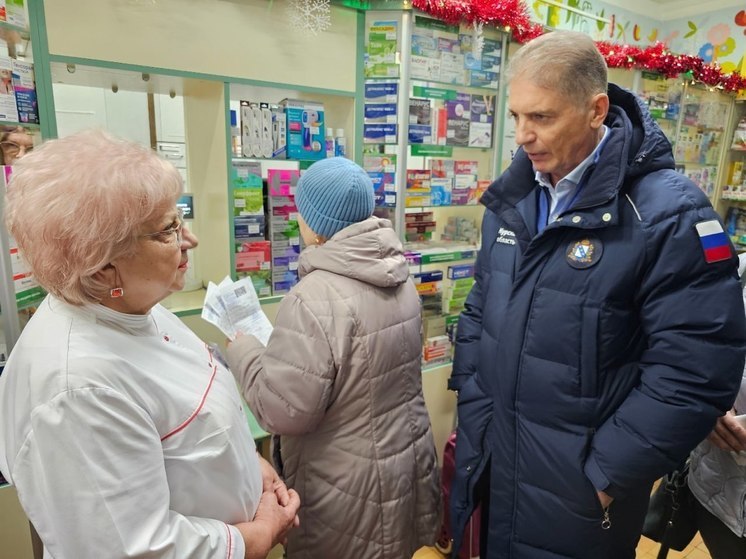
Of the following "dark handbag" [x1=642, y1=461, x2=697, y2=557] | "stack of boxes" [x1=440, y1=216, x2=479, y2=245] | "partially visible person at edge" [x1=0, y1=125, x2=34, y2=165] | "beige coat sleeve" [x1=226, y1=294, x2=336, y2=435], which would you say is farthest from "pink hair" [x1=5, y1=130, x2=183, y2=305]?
"stack of boxes" [x1=440, y1=216, x2=479, y2=245]

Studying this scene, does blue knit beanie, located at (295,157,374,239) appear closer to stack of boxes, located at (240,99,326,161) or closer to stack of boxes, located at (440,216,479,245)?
stack of boxes, located at (240,99,326,161)

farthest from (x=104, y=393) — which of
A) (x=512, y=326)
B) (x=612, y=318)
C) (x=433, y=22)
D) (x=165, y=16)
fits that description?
(x=433, y=22)

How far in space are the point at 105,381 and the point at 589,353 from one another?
3.72 ft

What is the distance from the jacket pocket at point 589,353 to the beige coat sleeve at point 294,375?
679 millimetres

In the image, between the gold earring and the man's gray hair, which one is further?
the man's gray hair

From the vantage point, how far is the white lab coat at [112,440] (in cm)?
78

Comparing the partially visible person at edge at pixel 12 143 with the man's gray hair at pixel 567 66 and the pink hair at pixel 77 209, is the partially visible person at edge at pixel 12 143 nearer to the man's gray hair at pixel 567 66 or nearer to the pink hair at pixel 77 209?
the pink hair at pixel 77 209

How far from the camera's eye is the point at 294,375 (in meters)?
1.35

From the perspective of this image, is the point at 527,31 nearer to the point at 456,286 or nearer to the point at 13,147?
the point at 456,286

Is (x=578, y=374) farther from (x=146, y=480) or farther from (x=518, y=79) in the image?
(x=146, y=480)

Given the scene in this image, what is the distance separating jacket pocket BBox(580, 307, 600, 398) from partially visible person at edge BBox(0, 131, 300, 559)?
930mm

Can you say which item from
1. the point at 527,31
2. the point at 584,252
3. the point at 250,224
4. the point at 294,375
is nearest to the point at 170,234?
the point at 294,375

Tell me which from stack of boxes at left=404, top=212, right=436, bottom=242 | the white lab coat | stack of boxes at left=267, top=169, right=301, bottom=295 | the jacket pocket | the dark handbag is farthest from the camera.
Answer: stack of boxes at left=404, top=212, right=436, bottom=242

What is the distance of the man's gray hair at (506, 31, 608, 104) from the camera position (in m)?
1.29
